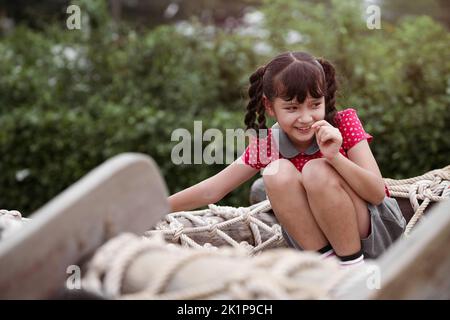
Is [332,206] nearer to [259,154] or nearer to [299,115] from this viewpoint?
[299,115]

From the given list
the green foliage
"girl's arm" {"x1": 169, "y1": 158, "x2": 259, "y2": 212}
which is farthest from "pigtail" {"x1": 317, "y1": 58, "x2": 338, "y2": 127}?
the green foliage

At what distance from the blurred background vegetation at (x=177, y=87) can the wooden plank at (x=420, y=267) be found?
298 centimetres

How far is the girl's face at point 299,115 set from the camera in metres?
2.38

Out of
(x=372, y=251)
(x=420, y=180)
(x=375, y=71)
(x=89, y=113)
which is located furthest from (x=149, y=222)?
(x=89, y=113)

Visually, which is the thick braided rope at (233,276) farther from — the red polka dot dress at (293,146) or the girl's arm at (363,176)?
the red polka dot dress at (293,146)

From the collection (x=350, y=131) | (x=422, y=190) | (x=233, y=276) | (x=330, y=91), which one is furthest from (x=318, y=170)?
(x=233, y=276)

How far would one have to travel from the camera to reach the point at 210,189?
104 inches

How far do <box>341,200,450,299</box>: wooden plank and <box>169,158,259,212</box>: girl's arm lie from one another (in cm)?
157

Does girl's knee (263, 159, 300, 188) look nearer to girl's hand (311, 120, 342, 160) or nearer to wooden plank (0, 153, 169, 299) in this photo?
girl's hand (311, 120, 342, 160)

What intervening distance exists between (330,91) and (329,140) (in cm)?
33

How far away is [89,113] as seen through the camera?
536 cm

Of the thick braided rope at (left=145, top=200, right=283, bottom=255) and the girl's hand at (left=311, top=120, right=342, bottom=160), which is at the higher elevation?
the girl's hand at (left=311, top=120, right=342, bottom=160)

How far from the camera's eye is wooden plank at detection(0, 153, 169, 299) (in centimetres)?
111

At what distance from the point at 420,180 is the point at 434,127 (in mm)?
1388
